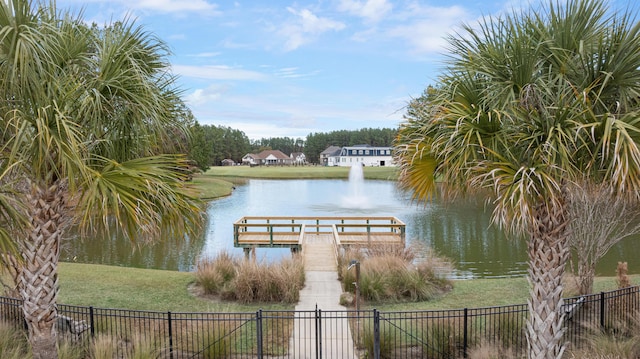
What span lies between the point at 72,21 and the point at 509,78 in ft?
19.2

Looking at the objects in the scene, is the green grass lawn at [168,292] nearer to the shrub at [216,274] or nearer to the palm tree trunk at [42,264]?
the shrub at [216,274]

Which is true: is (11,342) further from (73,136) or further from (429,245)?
(429,245)

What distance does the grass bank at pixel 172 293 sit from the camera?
1108 cm

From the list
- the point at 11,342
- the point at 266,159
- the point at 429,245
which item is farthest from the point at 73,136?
the point at 266,159

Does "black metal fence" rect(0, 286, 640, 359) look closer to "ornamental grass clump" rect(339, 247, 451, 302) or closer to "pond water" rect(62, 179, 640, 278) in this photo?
"ornamental grass clump" rect(339, 247, 451, 302)

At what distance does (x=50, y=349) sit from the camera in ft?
21.0

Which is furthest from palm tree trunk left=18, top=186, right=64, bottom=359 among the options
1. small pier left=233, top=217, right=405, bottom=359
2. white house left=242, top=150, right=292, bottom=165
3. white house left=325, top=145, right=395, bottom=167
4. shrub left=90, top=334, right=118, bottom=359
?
white house left=242, top=150, right=292, bottom=165

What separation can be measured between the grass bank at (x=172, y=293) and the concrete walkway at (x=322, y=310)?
0.92 metres

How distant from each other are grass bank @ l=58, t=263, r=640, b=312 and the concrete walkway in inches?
36.3

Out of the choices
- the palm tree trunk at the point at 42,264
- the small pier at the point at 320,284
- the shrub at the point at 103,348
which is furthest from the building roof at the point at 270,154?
the palm tree trunk at the point at 42,264

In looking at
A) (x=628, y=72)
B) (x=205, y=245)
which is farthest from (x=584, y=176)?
(x=205, y=245)

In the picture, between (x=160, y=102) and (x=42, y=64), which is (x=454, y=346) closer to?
(x=160, y=102)

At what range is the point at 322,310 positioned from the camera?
33.8 feet

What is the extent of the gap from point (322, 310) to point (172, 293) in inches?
173
